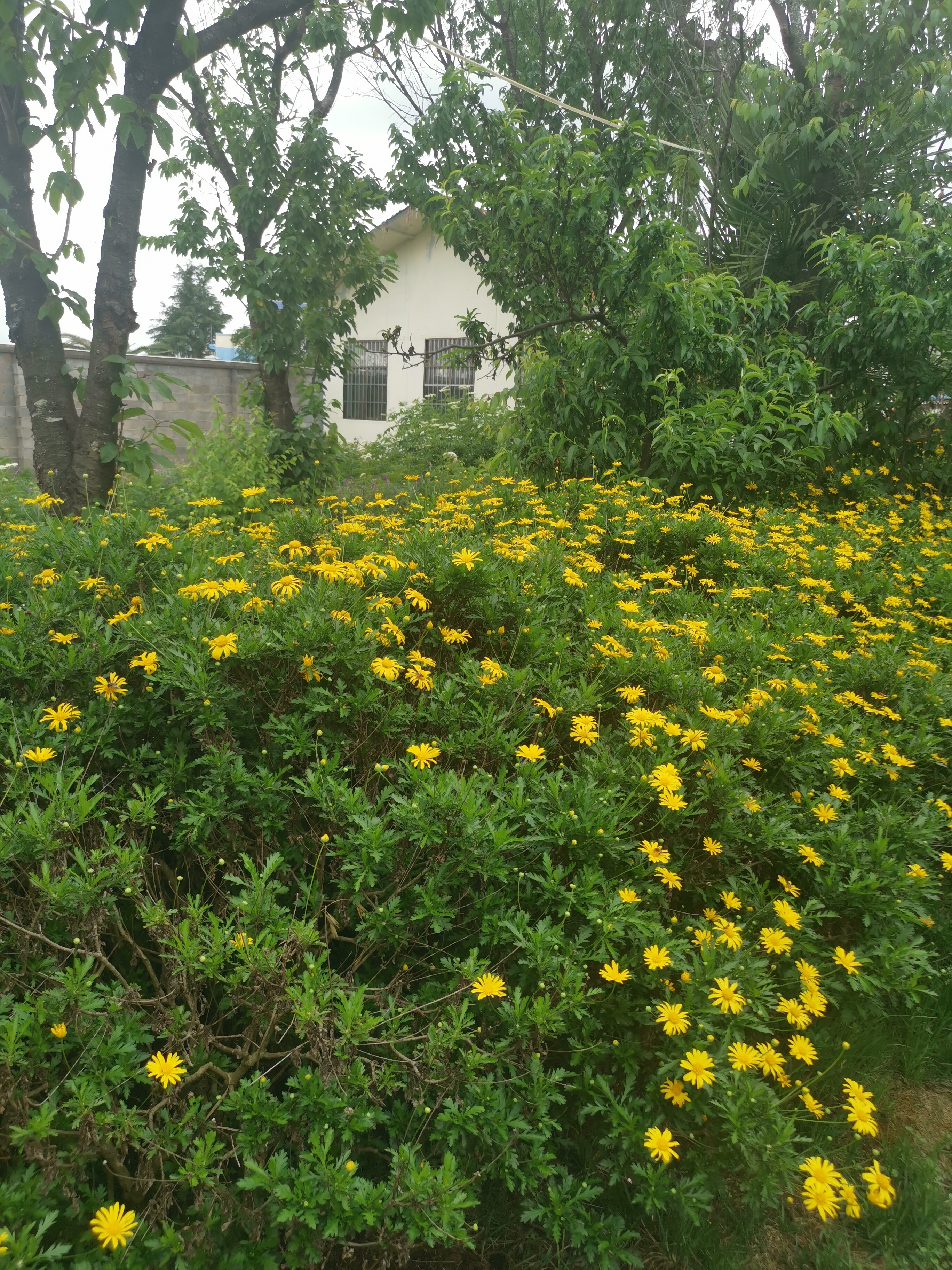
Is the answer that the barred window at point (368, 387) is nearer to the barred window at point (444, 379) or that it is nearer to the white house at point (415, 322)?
the white house at point (415, 322)

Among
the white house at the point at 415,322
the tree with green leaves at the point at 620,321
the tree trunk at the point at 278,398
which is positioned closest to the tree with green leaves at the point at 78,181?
the tree with green leaves at the point at 620,321

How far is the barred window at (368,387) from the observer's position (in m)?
17.1

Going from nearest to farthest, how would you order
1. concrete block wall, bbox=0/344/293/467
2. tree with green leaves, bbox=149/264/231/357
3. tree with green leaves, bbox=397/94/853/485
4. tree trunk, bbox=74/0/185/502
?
tree trunk, bbox=74/0/185/502 → tree with green leaves, bbox=397/94/853/485 → concrete block wall, bbox=0/344/293/467 → tree with green leaves, bbox=149/264/231/357

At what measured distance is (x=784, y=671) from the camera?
2715 millimetres

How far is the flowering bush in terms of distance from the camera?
137 cm

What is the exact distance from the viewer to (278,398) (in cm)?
948

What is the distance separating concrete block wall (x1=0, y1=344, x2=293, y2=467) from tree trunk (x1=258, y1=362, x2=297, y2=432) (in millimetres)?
962

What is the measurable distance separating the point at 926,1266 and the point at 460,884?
1.15m

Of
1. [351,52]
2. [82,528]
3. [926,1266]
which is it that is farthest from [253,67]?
[926,1266]

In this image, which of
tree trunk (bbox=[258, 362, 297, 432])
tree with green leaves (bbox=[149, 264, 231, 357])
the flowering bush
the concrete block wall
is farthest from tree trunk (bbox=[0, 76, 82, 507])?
tree with green leaves (bbox=[149, 264, 231, 357])

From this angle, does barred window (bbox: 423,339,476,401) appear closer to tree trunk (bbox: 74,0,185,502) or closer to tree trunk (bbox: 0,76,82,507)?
tree trunk (bbox: 74,0,185,502)

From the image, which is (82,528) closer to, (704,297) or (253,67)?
(704,297)

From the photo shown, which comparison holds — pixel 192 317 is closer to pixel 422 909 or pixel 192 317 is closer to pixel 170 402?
pixel 170 402

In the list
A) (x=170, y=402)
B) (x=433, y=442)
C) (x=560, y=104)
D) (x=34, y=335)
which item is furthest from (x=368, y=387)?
(x=34, y=335)
